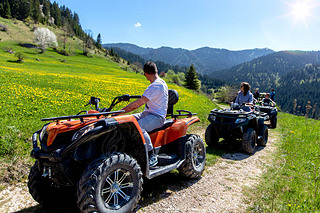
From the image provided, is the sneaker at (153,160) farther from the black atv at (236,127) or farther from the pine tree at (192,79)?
the pine tree at (192,79)

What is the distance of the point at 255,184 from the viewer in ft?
15.4

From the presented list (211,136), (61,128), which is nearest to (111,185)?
(61,128)

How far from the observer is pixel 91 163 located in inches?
111

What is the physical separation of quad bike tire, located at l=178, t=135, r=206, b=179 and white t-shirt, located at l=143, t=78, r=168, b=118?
3.79 feet

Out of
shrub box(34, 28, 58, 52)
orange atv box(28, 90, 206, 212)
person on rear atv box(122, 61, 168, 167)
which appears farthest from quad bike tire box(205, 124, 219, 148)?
shrub box(34, 28, 58, 52)

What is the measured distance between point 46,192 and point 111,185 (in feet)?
3.70

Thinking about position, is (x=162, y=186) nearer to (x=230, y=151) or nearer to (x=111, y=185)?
(x=111, y=185)

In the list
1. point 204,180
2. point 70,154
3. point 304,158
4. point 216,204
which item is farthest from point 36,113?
point 304,158

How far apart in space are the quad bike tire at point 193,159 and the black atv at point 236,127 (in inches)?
88.3

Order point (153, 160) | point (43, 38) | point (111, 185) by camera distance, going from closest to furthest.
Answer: point (111, 185), point (153, 160), point (43, 38)

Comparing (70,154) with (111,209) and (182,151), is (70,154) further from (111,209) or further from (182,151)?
(182,151)

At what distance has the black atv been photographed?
22.5ft

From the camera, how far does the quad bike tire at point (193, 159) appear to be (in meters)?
4.52

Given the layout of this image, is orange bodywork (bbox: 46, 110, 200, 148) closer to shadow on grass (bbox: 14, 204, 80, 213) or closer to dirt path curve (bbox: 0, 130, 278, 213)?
dirt path curve (bbox: 0, 130, 278, 213)
